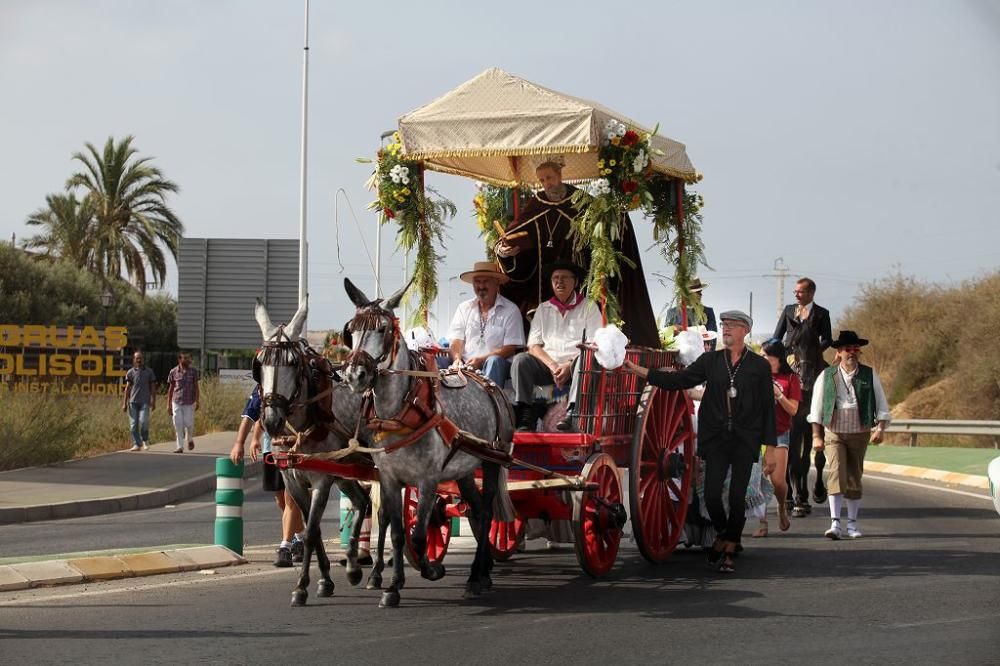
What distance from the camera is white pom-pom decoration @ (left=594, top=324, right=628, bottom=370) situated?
35.8ft

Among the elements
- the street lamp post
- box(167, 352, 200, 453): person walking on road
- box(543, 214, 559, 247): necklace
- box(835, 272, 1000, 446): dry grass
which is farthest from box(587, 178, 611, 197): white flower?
the street lamp post

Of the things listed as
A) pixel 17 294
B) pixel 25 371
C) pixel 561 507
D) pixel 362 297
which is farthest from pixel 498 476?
pixel 17 294

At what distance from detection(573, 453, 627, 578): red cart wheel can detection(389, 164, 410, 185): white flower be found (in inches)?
123

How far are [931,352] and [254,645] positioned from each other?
135 feet

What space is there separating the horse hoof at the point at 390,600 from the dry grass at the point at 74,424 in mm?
16076

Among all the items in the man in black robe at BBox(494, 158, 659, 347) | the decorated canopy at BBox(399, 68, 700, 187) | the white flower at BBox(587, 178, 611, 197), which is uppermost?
the decorated canopy at BBox(399, 68, 700, 187)

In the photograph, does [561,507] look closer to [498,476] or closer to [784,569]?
[498,476]

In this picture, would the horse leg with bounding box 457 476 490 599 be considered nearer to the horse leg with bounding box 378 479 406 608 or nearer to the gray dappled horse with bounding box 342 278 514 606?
the gray dappled horse with bounding box 342 278 514 606

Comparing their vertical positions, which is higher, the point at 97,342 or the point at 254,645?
the point at 97,342

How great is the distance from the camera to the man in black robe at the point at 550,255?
1280 cm

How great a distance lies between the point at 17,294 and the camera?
182 feet

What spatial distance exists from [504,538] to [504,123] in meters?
3.58

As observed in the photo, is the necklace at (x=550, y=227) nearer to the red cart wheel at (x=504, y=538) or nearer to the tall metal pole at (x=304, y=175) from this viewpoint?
the red cart wheel at (x=504, y=538)

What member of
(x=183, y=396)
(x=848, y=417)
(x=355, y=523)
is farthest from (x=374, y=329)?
(x=183, y=396)
